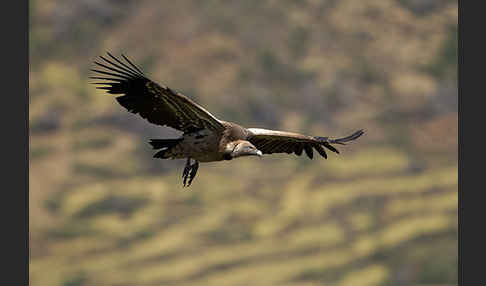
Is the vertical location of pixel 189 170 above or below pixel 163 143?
below

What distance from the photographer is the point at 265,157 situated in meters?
103

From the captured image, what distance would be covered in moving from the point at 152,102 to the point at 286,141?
14.9 feet

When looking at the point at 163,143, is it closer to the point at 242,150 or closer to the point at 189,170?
the point at 189,170

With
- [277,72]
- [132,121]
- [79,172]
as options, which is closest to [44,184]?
[79,172]

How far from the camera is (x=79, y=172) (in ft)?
333

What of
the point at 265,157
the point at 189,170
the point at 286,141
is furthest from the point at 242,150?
the point at 265,157

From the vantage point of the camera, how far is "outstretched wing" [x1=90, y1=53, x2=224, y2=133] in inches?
749

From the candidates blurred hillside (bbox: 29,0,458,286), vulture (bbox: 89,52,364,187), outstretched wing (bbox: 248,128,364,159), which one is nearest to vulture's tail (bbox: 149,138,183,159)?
vulture (bbox: 89,52,364,187)

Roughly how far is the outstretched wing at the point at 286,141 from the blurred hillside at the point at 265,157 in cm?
6096

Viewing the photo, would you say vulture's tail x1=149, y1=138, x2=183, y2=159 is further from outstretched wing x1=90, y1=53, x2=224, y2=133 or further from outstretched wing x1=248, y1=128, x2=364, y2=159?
outstretched wing x1=248, y1=128, x2=364, y2=159

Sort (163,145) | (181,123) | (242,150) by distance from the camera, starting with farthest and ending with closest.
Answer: (163,145) → (181,123) → (242,150)

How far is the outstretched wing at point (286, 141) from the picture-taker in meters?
21.9

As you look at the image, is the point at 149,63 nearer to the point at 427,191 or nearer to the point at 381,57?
the point at 381,57

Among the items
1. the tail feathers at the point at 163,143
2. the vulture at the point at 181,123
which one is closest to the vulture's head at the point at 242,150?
the vulture at the point at 181,123
